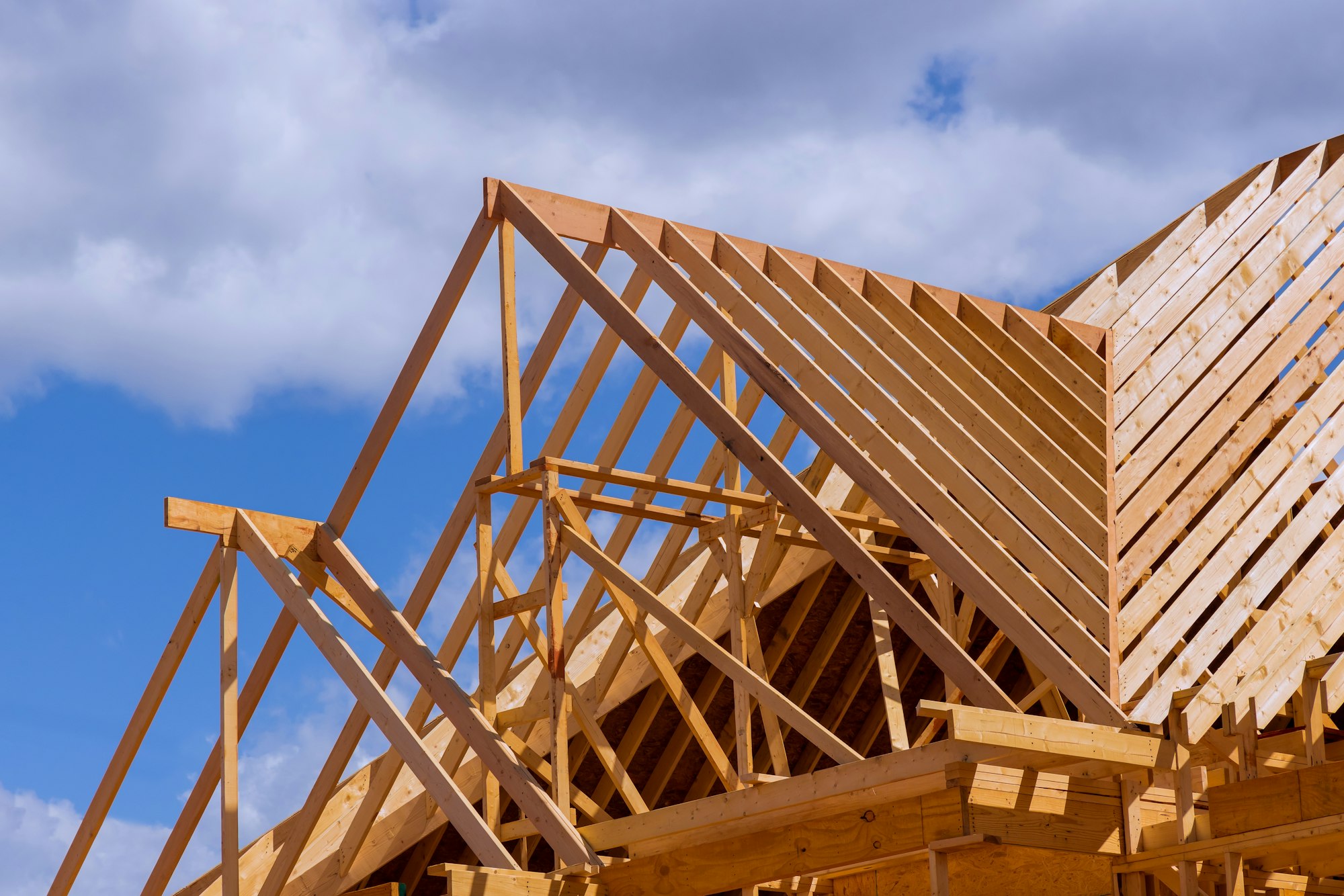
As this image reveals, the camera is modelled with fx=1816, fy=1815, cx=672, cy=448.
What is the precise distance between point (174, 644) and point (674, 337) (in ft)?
13.2

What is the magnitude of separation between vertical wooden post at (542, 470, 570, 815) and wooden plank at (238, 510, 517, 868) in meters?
0.47

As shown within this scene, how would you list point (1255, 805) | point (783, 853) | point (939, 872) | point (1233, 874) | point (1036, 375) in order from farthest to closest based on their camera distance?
point (1036, 375), point (783, 853), point (1255, 805), point (1233, 874), point (939, 872)

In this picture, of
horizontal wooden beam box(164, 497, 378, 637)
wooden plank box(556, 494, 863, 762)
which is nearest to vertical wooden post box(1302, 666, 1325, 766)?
wooden plank box(556, 494, 863, 762)

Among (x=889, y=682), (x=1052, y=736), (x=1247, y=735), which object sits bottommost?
(x=1052, y=736)

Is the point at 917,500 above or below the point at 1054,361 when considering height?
below

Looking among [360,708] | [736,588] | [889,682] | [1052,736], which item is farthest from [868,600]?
[1052,736]

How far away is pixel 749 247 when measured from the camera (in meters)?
12.3

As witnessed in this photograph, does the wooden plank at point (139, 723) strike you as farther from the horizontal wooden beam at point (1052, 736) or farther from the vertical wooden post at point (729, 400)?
the horizontal wooden beam at point (1052, 736)

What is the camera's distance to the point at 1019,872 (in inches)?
424

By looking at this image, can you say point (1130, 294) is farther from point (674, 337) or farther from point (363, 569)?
point (363, 569)

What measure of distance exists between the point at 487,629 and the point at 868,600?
11.5ft

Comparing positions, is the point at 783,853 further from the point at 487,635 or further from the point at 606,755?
the point at 487,635

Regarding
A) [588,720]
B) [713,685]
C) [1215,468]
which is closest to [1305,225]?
[1215,468]

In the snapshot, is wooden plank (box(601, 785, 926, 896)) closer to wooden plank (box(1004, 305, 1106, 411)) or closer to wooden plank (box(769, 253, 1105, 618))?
wooden plank (box(769, 253, 1105, 618))
